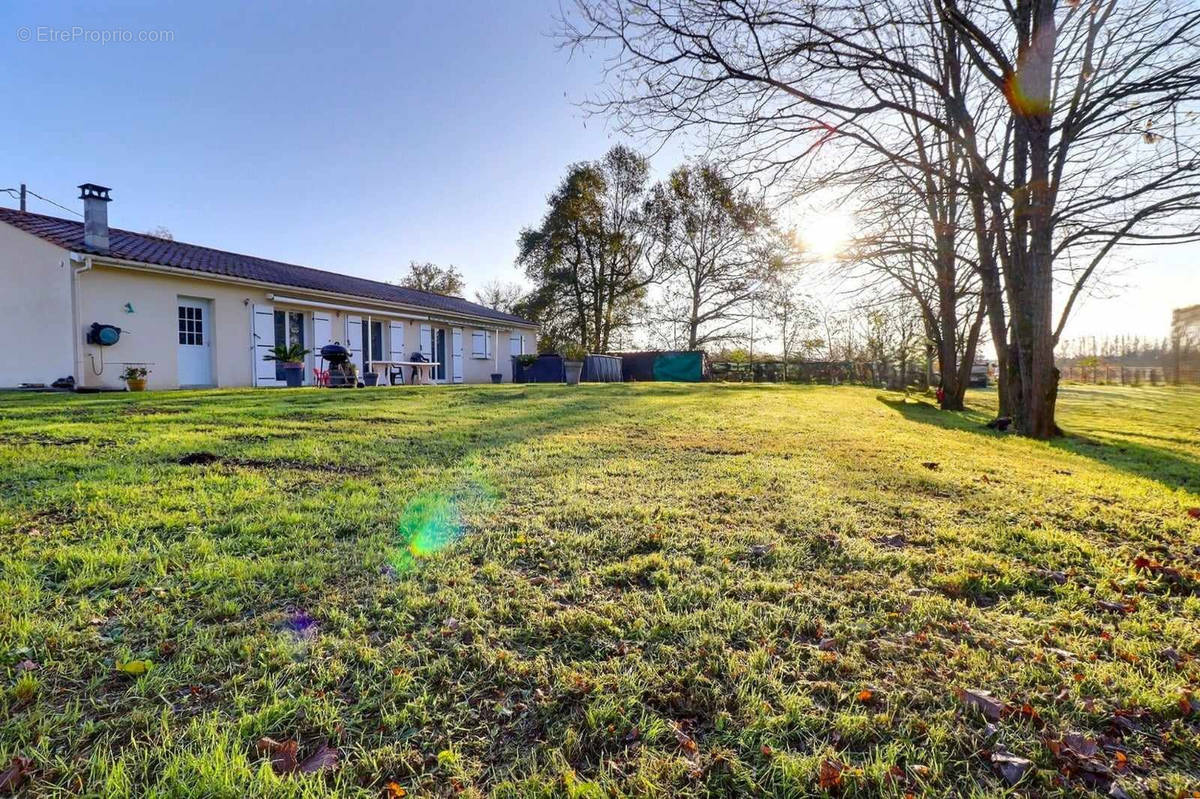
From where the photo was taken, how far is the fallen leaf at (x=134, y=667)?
1392mm

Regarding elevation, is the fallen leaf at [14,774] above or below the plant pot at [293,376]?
below

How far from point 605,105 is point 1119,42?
6.99 meters

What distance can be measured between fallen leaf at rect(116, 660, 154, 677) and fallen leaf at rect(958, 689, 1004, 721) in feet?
7.45

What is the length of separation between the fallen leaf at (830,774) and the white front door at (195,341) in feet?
47.2

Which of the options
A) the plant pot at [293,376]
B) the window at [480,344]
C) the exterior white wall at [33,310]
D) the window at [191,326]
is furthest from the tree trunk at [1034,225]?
the window at [480,344]

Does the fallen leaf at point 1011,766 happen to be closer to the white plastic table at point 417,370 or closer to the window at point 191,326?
the white plastic table at point 417,370

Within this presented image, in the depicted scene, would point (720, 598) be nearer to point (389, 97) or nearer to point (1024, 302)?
point (1024, 302)

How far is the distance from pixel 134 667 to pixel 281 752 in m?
0.61

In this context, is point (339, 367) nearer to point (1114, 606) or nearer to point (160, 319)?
point (160, 319)

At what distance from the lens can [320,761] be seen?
114 cm

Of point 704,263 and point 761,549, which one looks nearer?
point 761,549

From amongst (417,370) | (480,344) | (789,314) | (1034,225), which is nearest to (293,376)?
(417,370)

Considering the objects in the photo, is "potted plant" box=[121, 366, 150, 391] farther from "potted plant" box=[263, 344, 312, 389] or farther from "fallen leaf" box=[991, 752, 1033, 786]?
"fallen leaf" box=[991, 752, 1033, 786]

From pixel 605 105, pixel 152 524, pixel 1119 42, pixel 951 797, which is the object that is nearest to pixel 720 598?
pixel 951 797
